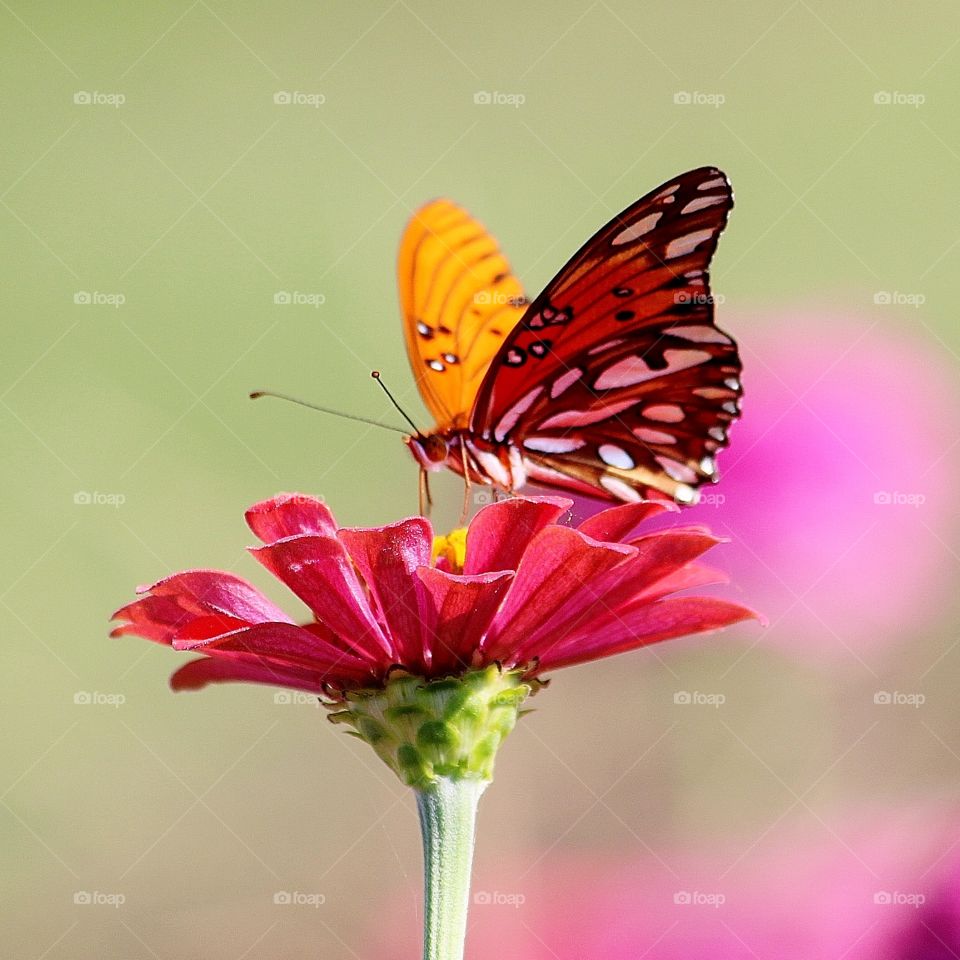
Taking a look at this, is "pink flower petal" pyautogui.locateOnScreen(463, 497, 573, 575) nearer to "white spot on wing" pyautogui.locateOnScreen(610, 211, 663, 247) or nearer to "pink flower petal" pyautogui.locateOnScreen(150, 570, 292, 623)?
"pink flower petal" pyautogui.locateOnScreen(150, 570, 292, 623)

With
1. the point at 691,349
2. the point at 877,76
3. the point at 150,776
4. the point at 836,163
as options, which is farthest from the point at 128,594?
the point at 877,76

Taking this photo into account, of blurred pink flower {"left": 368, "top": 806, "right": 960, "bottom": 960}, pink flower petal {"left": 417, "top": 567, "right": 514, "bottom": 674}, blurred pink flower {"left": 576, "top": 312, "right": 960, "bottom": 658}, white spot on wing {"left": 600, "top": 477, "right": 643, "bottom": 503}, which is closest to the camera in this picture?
pink flower petal {"left": 417, "top": 567, "right": 514, "bottom": 674}

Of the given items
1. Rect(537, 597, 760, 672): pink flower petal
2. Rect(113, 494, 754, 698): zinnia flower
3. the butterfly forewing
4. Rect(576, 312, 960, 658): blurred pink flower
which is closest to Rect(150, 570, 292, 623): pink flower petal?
Rect(113, 494, 754, 698): zinnia flower

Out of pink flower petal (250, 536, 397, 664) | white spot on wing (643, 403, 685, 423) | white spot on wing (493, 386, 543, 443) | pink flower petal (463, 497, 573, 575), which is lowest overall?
pink flower petal (250, 536, 397, 664)

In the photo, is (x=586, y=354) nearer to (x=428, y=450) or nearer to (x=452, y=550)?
(x=428, y=450)

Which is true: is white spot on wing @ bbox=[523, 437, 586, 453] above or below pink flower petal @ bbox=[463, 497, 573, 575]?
above

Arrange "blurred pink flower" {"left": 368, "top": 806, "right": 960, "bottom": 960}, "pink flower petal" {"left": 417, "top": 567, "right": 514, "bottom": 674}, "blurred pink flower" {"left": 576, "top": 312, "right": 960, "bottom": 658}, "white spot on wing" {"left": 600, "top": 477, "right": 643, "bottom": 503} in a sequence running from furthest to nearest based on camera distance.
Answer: "blurred pink flower" {"left": 576, "top": 312, "right": 960, "bottom": 658} < "white spot on wing" {"left": 600, "top": 477, "right": 643, "bottom": 503} < "blurred pink flower" {"left": 368, "top": 806, "right": 960, "bottom": 960} < "pink flower petal" {"left": 417, "top": 567, "right": 514, "bottom": 674}

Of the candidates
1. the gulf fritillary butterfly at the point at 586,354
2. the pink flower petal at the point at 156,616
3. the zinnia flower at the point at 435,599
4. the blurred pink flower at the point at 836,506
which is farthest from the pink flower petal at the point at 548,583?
the blurred pink flower at the point at 836,506

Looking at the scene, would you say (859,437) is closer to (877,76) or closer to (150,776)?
(150,776)
